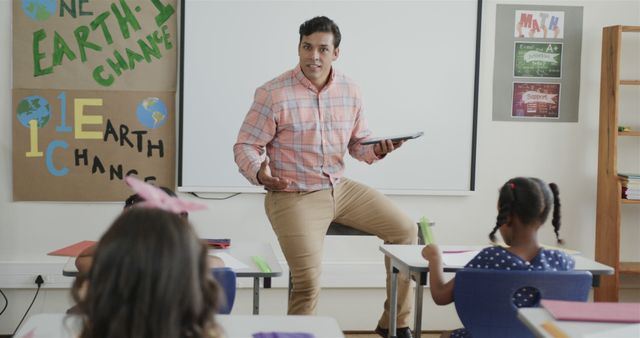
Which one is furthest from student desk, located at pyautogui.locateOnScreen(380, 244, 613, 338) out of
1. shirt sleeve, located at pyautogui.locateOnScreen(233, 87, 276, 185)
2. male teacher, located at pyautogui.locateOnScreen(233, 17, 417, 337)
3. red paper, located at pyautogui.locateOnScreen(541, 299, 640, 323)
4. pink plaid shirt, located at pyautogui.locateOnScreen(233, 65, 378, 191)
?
red paper, located at pyautogui.locateOnScreen(541, 299, 640, 323)

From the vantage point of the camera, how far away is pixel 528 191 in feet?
7.84

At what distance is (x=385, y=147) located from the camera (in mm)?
3469

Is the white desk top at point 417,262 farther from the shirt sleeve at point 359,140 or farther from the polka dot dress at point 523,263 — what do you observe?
the shirt sleeve at point 359,140

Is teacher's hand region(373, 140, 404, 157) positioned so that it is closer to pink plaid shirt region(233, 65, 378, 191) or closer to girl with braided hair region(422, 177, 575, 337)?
pink plaid shirt region(233, 65, 378, 191)

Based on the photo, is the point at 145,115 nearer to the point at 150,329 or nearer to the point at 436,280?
the point at 436,280

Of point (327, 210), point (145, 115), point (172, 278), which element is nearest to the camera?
point (172, 278)

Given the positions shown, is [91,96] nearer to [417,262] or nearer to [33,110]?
[33,110]

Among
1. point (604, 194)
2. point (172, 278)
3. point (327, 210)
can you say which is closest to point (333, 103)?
point (327, 210)

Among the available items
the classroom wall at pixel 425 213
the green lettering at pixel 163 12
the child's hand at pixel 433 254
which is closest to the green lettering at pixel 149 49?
the green lettering at pixel 163 12

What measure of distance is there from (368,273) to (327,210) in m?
1.10

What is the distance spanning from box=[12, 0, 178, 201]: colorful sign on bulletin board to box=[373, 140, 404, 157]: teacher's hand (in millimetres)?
1305

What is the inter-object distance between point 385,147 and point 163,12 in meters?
1.58

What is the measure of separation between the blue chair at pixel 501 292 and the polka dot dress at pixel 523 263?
4 centimetres

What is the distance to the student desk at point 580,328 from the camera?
1.70 m
